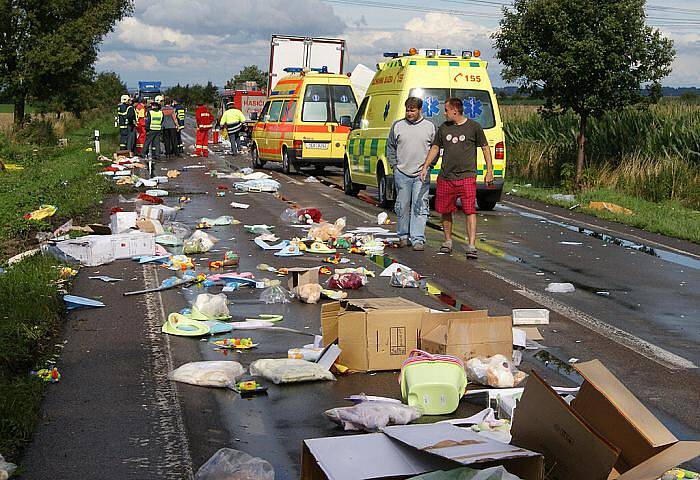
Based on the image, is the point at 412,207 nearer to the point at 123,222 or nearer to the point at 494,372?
the point at 123,222

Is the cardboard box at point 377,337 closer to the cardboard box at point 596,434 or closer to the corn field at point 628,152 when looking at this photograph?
the cardboard box at point 596,434

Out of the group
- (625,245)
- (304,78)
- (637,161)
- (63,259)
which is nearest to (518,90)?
(637,161)

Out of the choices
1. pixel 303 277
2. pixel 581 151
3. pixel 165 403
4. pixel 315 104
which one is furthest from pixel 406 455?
pixel 315 104

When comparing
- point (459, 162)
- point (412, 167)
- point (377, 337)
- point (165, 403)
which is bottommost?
point (165, 403)

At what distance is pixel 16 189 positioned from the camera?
18.7 meters

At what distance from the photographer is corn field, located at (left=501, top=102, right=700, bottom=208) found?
19.2 meters

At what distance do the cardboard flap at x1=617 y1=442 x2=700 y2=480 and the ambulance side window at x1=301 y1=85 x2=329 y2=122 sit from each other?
20.0 meters

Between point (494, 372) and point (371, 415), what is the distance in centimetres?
120

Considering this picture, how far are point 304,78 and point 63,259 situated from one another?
14.0 metres

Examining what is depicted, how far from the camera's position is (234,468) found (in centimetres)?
448

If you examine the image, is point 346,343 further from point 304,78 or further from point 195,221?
point 304,78

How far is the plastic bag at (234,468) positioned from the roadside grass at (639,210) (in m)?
10.7

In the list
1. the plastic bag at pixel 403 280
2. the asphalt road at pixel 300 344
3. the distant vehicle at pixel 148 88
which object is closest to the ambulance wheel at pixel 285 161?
the asphalt road at pixel 300 344

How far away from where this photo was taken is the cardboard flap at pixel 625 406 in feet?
13.6
